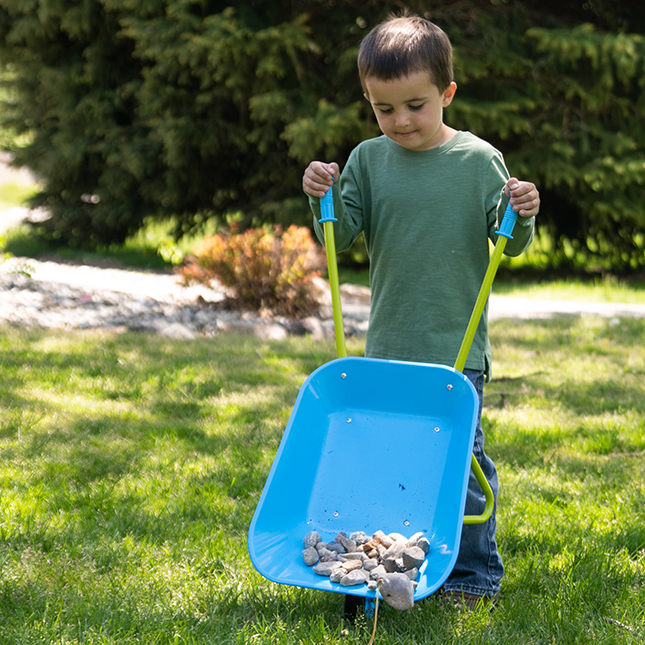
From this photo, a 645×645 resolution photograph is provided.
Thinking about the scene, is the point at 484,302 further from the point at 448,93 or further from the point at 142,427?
the point at 142,427

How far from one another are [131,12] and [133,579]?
8.09m

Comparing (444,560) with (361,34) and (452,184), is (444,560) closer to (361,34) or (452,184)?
(452,184)

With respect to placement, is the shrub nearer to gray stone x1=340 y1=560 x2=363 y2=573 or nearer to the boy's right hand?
the boy's right hand

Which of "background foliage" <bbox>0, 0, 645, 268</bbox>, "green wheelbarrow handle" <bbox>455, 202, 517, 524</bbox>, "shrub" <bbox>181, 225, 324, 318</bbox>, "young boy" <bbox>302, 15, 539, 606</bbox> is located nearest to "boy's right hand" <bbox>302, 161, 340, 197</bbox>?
"young boy" <bbox>302, 15, 539, 606</bbox>

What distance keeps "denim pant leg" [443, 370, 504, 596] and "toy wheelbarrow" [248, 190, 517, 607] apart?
6.4 inches

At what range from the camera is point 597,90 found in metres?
8.02

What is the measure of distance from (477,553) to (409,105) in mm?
1274

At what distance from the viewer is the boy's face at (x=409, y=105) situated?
2020mm

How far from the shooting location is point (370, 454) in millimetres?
2168

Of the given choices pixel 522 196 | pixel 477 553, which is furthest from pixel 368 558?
pixel 522 196

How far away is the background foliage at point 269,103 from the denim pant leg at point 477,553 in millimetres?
5723

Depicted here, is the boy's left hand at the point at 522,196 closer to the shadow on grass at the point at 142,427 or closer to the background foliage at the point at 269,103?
the shadow on grass at the point at 142,427

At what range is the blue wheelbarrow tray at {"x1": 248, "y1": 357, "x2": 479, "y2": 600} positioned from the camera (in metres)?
2.00

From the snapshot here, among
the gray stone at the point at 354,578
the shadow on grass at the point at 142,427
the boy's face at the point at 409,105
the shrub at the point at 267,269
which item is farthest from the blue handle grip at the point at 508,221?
the shrub at the point at 267,269
